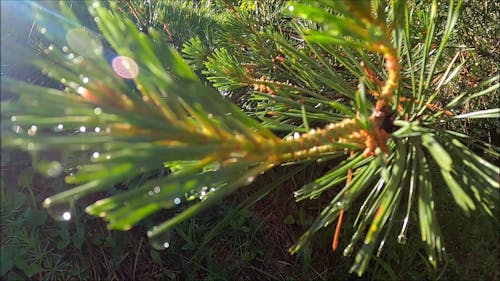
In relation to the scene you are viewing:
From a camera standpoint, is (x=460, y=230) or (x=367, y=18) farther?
(x=460, y=230)

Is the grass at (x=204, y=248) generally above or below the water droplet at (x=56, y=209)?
below

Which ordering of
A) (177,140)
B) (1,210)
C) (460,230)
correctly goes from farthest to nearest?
(1,210), (460,230), (177,140)

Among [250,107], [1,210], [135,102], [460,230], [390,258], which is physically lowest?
[1,210]

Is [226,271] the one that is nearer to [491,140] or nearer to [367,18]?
[491,140]

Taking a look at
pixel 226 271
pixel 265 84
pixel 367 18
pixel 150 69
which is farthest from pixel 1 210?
pixel 367 18

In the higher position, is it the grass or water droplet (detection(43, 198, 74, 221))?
water droplet (detection(43, 198, 74, 221))

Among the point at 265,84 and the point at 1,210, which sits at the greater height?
the point at 265,84

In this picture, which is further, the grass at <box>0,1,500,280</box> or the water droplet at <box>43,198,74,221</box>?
the grass at <box>0,1,500,280</box>

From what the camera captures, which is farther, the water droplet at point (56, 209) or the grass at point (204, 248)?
the grass at point (204, 248)
